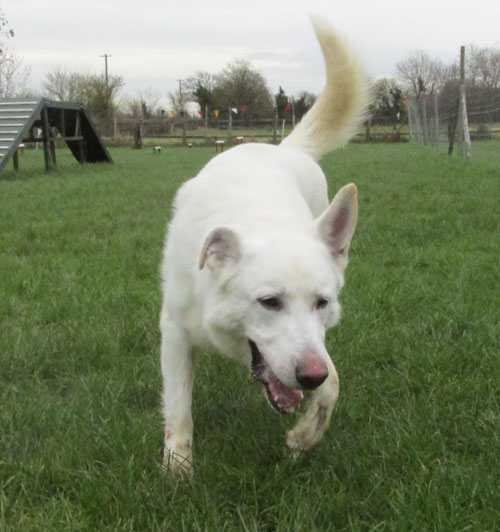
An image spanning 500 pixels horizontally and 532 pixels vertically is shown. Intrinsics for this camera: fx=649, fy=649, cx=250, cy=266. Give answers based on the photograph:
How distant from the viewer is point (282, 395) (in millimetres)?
2232

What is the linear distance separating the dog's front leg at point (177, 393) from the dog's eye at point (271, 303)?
1.85ft

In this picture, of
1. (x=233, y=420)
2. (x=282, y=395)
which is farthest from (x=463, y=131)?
(x=282, y=395)

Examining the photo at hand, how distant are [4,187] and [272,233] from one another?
910 cm

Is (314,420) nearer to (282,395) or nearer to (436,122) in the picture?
(282,395)

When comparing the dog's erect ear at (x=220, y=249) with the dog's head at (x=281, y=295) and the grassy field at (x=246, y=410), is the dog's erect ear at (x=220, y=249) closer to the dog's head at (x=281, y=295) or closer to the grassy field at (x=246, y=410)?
the dog's head at (x=281, y=295)

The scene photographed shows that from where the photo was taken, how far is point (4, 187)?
10430 millimetres

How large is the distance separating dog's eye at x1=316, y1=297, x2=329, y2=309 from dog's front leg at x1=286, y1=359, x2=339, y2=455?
0.26 m

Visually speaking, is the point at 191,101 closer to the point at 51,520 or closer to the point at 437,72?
the point at 437,72

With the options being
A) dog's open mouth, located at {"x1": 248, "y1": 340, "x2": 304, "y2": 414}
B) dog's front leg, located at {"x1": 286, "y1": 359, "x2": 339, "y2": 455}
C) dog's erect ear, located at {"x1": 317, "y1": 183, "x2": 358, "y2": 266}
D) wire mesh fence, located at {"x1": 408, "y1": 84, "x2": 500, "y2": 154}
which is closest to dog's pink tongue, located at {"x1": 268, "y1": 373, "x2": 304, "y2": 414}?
dog's open mouth, located at {"x1": 248, "y1": 340, "x2": 304, "y2": 414}

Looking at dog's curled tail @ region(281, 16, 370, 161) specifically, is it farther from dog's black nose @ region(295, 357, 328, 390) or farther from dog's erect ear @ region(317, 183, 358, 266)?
dog's black nose @ region(295, 357, 328, 390)

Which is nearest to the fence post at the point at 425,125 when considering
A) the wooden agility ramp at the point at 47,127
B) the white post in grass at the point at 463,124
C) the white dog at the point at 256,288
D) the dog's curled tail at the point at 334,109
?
the white post in grass at the point at 463,124

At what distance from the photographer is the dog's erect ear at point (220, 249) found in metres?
2.25

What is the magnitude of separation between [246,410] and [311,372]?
2.81ft

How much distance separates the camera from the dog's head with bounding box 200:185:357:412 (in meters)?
2.06
